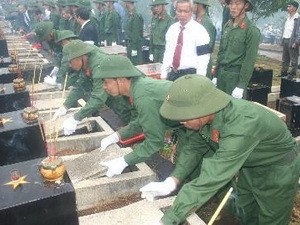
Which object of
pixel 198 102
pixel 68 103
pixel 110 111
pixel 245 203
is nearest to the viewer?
pixel 198 102

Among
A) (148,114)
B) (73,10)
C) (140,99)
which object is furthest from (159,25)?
(148,114)

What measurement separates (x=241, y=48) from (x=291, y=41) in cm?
508

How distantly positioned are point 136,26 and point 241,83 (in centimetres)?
607

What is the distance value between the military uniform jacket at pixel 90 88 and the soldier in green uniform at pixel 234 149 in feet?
6.95

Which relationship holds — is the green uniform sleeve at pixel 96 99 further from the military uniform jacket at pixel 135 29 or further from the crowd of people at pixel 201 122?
the military uniform jacket at pixel 135 29

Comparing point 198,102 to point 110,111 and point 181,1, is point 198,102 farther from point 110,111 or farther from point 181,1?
point 110,111

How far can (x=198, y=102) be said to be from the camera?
2.42m

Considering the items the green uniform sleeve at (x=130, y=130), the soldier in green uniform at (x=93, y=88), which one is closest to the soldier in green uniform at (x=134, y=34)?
the soldier in green uniform at (x=93, y=88)

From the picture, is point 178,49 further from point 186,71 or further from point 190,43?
point 186,71

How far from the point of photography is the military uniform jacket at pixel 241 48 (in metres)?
5.44

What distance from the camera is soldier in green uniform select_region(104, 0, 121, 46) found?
12.8 meters

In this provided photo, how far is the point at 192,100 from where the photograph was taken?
7.93 ft

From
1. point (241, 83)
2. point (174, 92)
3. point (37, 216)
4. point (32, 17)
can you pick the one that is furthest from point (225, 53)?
point (32, 17)

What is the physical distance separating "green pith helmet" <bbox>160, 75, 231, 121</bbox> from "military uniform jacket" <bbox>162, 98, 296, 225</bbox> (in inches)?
7.2
